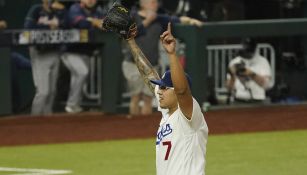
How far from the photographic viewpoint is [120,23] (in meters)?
7.32

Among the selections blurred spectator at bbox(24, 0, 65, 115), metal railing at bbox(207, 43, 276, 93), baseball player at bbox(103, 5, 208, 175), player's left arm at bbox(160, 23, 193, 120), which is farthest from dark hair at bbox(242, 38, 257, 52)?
player's left arm at bbox(160, 23, 193, 120)

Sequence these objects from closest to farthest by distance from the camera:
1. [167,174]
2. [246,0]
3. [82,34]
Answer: [167,174]
[82,34]
[246,0]

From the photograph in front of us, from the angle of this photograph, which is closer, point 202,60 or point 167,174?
point 167,174

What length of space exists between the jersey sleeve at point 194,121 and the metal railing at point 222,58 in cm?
957

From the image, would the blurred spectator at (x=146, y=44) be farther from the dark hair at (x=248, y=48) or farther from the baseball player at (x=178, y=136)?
the baseball player at (x=178, y=136)

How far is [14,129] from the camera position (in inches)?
552

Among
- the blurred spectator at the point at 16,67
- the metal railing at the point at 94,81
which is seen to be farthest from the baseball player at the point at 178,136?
the metal railing at the point at 94,81

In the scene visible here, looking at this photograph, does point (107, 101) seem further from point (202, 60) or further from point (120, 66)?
point (202, 60)

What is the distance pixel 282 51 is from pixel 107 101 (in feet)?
11.2

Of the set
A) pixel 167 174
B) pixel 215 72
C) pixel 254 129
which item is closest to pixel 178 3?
pixel 215 72

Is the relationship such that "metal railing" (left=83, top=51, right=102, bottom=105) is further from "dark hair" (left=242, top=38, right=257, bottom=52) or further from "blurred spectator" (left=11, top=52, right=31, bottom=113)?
"dark hair" (left=242, top=38, right=257, bottom=52)

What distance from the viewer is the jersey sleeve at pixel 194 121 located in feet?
21.8

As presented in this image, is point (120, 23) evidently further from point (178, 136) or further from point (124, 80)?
point (124, 80)

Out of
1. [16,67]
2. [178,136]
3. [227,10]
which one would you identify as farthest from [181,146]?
[227,10]
